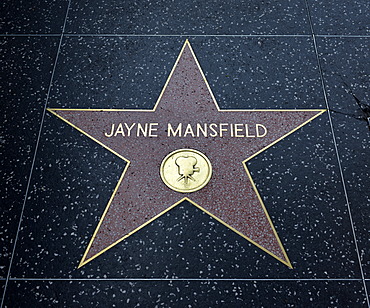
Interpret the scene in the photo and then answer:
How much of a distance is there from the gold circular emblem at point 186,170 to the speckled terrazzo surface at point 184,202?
3.5 inches

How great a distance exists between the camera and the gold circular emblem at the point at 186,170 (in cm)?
157

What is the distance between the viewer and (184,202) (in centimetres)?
154

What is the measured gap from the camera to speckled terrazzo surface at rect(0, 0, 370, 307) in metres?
1.39

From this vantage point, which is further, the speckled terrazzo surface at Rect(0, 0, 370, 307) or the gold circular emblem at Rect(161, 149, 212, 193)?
the gold circular emblem at Rect(161, 149, 212, 193)

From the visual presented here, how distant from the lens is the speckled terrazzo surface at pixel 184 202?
4.57 ft

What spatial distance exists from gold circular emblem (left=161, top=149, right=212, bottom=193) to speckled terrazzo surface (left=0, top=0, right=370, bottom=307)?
0.09m

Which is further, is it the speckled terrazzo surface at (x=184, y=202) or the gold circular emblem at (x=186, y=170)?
the gold circular emblem at (x=186, y=170)

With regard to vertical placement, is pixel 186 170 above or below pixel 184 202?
above

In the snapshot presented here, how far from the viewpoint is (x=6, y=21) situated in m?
2.08

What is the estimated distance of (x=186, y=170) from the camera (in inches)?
63.1

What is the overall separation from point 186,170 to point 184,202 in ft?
0.45

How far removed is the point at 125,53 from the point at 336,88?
1029mm

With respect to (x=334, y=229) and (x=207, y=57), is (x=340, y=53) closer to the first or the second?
(x=207, y=57)

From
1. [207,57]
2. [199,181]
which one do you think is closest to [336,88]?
[207,57]
